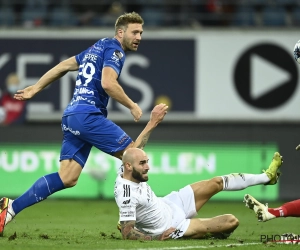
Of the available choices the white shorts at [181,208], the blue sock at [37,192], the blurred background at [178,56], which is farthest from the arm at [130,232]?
the blurred background at [178,56]

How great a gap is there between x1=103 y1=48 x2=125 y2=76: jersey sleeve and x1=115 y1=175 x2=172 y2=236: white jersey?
1.19 metres

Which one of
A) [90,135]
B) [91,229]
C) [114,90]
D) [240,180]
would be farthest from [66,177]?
[240,180]

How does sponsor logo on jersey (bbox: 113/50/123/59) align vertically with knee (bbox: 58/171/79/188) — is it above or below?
above

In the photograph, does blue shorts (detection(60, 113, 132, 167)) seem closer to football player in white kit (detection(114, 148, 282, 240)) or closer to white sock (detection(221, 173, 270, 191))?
football player in white kit (detection(114, 148, 282, 240))

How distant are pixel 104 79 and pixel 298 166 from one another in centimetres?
757

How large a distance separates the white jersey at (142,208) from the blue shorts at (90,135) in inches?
19.7

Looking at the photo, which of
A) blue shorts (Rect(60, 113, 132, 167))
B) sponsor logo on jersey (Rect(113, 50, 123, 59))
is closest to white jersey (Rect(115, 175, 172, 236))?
blue shorts (Rect(60, 113, 132, 167))

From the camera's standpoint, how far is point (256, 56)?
18016 millimetres

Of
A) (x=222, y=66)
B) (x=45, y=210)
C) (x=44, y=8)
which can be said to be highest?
(x=44, y=8)

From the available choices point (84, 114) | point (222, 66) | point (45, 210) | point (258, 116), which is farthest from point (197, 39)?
point (84, 114)

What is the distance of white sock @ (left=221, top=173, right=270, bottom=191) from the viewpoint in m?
9.12

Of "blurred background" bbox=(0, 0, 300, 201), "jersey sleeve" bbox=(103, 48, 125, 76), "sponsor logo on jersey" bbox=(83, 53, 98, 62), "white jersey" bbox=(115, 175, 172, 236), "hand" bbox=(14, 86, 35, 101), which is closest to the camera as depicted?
"white jersey" bbox=(115, 175, 172, 236)

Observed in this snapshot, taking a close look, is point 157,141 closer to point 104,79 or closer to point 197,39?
point 197,39

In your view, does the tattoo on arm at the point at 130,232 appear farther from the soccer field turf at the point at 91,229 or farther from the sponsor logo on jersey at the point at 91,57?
the sponsor logo on jersey at the point at 91,57
